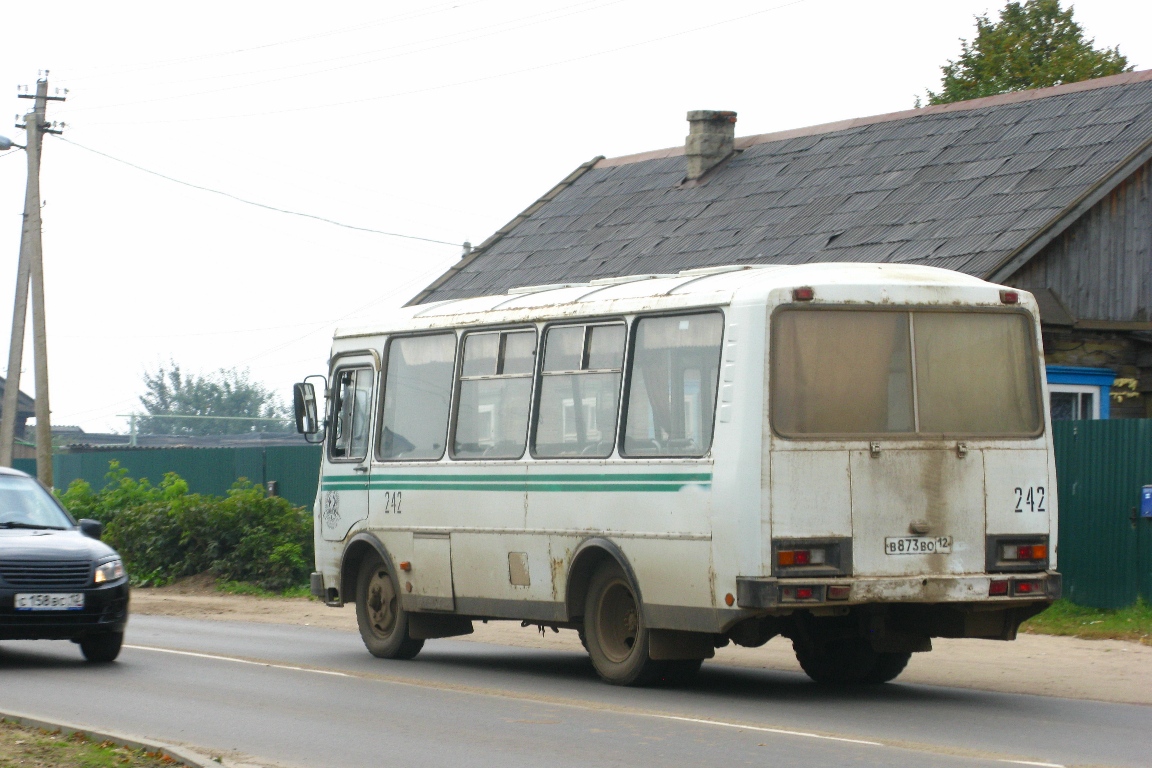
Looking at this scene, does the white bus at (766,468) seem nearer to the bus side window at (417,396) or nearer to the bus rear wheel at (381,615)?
the bus side window at (417,396)

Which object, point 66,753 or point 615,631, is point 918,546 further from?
point 66,753

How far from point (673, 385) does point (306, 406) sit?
17.3 ft

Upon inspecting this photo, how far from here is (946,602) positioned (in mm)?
11883

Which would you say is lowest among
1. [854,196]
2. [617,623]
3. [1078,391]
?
[617,623]

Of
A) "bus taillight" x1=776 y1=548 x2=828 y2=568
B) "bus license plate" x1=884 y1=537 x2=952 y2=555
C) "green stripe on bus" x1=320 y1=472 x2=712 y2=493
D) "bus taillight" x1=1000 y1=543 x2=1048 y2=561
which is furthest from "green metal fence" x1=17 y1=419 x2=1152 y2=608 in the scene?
"bus taillight" x1=776 y1=548 x2=828 y2=568

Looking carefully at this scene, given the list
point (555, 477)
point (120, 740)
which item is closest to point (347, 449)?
point (555, 477)

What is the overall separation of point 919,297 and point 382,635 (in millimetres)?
6208

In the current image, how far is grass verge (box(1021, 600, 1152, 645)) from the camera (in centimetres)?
1658

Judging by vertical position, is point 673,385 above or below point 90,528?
above

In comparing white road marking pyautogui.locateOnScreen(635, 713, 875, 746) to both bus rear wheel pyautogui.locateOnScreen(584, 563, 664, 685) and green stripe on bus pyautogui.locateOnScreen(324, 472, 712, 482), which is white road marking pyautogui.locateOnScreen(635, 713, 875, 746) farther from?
green stripe on bus pyautogui.locateOnScreen(324, 472, 712, 482)

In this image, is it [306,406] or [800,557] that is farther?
[306,406]

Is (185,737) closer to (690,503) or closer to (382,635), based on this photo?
(690,503)

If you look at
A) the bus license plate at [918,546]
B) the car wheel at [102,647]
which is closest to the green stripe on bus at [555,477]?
the bus license plate at [918,546]

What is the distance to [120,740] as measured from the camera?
9.65 metres
